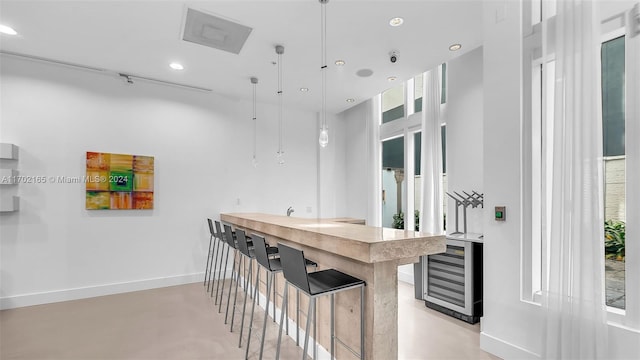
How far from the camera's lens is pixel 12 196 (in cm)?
367

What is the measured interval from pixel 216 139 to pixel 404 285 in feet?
13.0

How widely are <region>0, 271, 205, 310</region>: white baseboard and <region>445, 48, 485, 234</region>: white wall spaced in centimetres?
415

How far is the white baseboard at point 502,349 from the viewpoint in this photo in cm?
228

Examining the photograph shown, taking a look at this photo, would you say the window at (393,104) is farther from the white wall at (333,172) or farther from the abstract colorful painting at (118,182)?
the abstract colorful painting at (118,182)

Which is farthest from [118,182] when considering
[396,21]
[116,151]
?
[396,21]

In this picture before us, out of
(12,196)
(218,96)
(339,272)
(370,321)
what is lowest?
(370,321)

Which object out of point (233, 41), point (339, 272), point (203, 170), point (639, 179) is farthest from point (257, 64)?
point (639, 179)

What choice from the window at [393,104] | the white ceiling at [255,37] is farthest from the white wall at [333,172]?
the white ceiling at [255,37]

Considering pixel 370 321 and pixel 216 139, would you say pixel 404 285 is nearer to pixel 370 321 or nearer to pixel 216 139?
pixel 370 321

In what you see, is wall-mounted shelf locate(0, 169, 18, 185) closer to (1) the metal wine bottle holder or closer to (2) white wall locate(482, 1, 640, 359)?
(2) white wall locate(482, 1, 640, 359)

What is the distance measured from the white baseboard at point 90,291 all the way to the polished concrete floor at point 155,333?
116 mm

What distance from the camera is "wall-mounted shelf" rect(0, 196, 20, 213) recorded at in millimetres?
3586

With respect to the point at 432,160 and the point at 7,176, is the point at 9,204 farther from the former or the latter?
the point at 432,160

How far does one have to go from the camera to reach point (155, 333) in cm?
296
